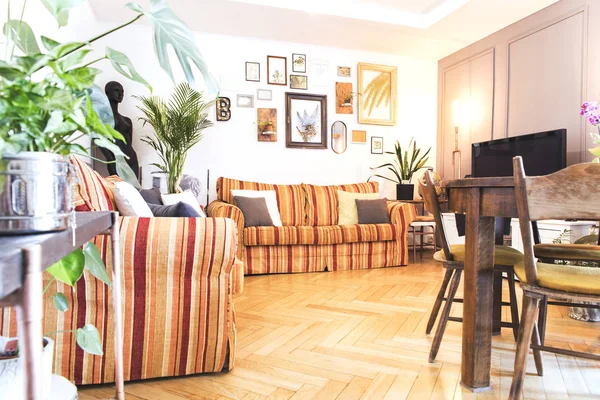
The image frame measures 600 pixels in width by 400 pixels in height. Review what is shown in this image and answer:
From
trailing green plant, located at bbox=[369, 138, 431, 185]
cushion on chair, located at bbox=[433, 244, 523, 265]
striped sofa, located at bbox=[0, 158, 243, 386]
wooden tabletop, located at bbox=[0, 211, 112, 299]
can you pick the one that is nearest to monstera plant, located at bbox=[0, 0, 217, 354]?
wooden tabletop, located at bbox=[0, 211, 112, 299]

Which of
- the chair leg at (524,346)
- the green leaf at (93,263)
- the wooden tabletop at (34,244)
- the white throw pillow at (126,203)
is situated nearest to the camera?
the wooden tabletop at (34,244)

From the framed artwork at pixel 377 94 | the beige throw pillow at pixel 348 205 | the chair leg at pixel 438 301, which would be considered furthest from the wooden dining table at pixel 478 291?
the framed artwork at pixel 377 94

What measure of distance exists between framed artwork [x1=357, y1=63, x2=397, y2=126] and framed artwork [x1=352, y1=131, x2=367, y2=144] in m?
0.14

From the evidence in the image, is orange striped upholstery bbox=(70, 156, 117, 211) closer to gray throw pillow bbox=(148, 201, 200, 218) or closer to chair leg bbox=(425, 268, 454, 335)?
gray throw pillow bbox=(148, 201, 200, 218)

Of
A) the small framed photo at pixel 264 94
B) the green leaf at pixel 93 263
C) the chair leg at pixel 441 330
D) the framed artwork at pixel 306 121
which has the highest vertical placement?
the small framed photo at pixel 264 94

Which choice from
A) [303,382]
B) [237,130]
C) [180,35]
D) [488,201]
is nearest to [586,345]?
[488,201]

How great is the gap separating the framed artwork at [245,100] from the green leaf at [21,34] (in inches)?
158

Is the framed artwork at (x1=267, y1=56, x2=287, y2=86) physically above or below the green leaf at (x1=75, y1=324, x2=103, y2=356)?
above

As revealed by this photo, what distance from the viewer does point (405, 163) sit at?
5.08 m

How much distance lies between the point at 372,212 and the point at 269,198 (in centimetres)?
113

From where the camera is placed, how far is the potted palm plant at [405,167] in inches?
196

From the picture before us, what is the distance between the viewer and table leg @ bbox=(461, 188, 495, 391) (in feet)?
4.95

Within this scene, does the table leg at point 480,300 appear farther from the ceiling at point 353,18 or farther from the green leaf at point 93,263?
the ceiling at point 353,18

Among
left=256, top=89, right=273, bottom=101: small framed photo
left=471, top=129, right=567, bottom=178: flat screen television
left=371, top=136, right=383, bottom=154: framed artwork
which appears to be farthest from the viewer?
A: left=371, top=136, right=383, bottom=154: framed artwork
